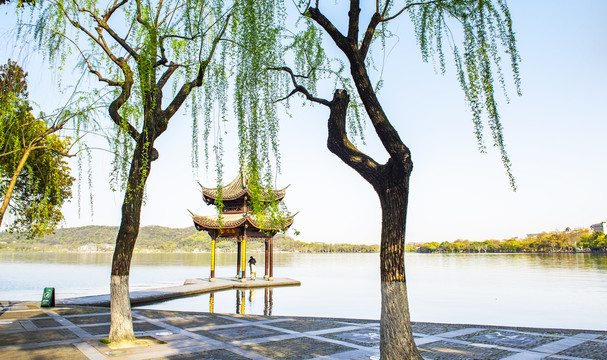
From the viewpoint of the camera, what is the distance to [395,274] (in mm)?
4988

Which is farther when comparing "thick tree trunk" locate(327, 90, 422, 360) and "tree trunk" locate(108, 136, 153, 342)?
"tree trunk" locate(108, 136, 153, 342)

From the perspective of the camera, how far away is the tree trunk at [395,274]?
491 centimetres

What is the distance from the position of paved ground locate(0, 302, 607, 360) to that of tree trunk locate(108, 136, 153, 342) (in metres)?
0.41

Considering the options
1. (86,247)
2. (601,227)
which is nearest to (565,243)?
(601,227)

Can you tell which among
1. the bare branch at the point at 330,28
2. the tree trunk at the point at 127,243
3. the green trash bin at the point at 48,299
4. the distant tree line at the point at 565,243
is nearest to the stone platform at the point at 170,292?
the green trash bin at the point at 48,299

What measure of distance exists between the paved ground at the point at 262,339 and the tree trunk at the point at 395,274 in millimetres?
1592

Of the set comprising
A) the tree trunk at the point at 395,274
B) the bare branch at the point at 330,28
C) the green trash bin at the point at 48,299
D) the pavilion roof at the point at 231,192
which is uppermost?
the bare branch at the point at 330,28

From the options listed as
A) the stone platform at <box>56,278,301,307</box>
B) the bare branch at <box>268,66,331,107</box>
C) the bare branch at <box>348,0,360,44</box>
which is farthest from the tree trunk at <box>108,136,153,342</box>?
the stone platform at <box>56,278,301,307</box>

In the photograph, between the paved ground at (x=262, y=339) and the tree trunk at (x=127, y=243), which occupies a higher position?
the tree trunk at (x=127, y=243)

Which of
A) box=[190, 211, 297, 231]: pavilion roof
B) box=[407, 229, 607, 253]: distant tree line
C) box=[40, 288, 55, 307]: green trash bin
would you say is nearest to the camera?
box=[40, 288, 55, 307]: green trash bin

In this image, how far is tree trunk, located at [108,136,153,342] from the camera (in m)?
6.75

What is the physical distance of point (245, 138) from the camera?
557 cm

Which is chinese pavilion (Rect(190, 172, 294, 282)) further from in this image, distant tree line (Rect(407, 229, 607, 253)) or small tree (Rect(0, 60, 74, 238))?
distant tree line (Rect(407, 229, 607, 253))

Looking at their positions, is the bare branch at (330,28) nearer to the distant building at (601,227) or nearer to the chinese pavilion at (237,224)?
the chinese pavilion at (237,224)
